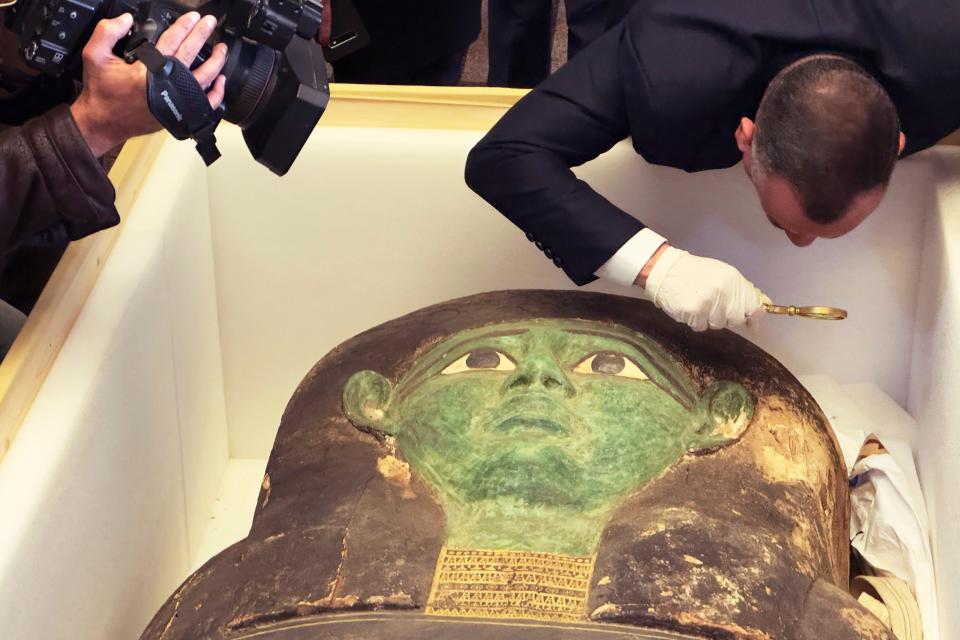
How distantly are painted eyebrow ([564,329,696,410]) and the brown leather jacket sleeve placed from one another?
0.54 m

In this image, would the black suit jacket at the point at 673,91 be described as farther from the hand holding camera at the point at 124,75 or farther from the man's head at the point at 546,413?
the hand holding camera at the point at 124,75

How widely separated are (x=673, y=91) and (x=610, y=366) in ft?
1.23

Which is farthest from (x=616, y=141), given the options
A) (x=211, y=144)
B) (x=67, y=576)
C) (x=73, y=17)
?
(x=67, y=576)

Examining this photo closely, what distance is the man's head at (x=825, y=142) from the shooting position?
1.41 m

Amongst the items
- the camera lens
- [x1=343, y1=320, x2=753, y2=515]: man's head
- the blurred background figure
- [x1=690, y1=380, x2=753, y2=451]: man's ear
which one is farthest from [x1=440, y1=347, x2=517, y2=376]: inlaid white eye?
the blurred background figure

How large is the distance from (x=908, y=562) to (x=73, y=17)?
1150mm

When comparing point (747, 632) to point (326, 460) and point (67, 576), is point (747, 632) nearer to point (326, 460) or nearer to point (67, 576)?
point (326, 460)

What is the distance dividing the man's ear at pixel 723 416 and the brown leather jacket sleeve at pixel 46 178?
675mm

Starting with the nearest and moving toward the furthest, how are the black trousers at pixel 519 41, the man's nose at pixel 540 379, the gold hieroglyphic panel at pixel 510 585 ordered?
1. the gold hieroglyphic panel at pixel 510 585
2. the man's nose at pixel 540 379
3. the black trousers at pixel 519 41

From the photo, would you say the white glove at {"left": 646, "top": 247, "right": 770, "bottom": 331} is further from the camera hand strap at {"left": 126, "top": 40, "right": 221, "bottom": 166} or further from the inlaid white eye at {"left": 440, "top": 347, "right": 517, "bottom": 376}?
the camera hand strap at {"left": 126, "top": 40, "right": 221, "bottom": 166}

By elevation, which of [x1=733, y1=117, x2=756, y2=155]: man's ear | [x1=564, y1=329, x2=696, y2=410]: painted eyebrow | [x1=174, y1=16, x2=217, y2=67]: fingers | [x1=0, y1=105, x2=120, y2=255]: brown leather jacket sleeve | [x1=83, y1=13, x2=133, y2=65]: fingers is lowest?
[x1=564, y1=329, x2=696, y2=410]: painted eyebrow

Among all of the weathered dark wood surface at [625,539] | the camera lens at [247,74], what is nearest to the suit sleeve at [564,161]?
the weathered dark wood surface at [625,539]

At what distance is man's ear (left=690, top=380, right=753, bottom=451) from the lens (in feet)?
4.46

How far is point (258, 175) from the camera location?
6.11 ft
